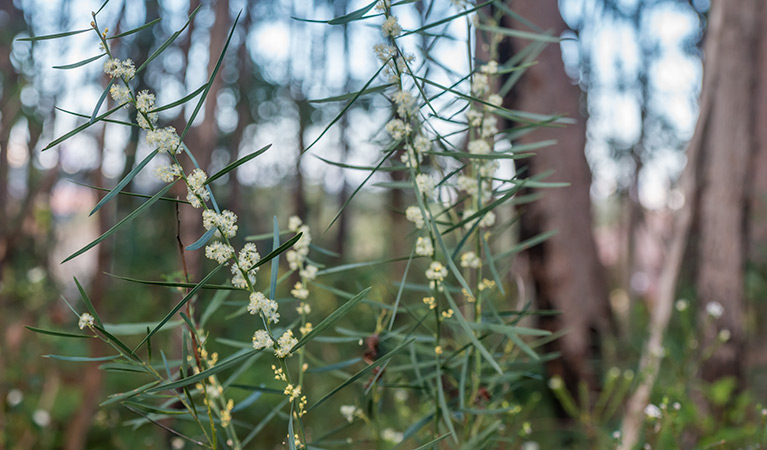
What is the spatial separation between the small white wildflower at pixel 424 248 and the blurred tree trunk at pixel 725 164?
1.49 meters

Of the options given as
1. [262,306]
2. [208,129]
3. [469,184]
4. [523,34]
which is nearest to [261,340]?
[262,306]

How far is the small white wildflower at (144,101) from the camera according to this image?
0.50m

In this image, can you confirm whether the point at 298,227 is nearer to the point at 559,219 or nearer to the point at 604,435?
the point at 604,435

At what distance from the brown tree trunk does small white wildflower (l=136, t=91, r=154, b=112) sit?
178 centimetres

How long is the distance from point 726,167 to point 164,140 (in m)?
1.87

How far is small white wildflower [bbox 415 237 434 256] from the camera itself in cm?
64

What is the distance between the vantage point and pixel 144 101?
51 cm

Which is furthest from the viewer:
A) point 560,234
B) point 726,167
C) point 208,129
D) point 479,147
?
point 560,234

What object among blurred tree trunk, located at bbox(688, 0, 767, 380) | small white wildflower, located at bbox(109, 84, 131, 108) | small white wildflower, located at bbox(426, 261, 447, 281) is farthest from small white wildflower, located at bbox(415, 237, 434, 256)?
blurred tree trunk, located at bbox(688, 0, 767, 380)

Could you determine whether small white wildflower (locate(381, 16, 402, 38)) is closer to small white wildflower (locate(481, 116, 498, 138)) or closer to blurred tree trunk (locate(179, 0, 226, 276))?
small white wildflower (locate(481, 116, 498, 138))

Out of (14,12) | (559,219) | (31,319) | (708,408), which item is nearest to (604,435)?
(708,408)

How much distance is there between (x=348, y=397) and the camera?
9.82 ft

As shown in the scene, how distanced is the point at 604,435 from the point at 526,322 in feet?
2.11

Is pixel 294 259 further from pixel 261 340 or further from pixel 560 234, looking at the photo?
pixel 560 234
